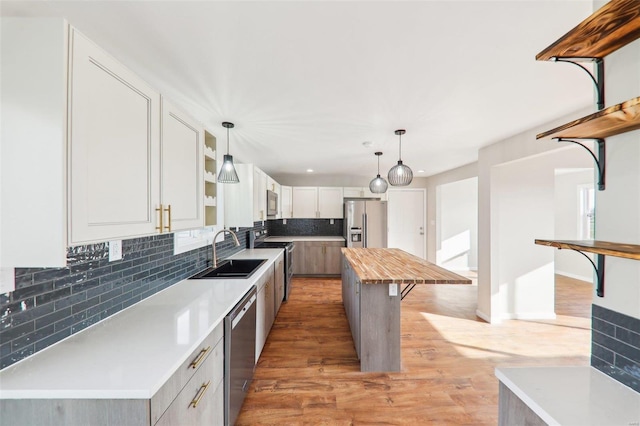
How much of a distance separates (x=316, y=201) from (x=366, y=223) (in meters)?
1.29

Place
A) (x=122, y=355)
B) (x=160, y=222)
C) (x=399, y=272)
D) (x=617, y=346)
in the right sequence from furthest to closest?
(x=399, y=272) → (x=160, y=222) → (x=122, y=355) → (x=617, y=346)

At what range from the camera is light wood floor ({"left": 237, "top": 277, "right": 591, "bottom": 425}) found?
6.19ft

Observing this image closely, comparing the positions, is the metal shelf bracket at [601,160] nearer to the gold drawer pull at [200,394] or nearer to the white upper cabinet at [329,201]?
the gold drawer pull at [200,394]

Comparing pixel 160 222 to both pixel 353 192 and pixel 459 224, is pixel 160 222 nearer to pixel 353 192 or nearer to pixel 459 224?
pixel 353 192

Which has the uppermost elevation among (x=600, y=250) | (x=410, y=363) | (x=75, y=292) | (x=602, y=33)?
(x=602, y=33)

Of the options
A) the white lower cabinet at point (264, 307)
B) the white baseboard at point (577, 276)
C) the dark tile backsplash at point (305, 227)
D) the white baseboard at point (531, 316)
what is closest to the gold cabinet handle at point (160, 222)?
the white lower cabinet at point (264, 307)

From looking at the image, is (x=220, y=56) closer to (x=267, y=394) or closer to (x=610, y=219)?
(x=610, y=219)

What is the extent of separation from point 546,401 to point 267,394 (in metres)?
1.87

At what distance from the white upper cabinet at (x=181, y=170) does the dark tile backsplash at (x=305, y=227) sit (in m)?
4.44

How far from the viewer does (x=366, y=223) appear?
18.3 ft

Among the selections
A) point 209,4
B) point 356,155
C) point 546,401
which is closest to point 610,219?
point 546,401

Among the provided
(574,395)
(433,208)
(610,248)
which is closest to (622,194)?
(610,248)

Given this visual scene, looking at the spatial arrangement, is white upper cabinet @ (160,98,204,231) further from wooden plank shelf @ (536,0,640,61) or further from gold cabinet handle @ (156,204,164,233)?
wooden plank shelf @ (536,0,640,61)

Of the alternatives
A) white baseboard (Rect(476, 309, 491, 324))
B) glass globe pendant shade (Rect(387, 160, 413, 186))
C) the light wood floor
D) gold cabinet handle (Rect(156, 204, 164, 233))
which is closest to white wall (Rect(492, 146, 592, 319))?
white baseboard (Rect(476, 309, 491, 324))
